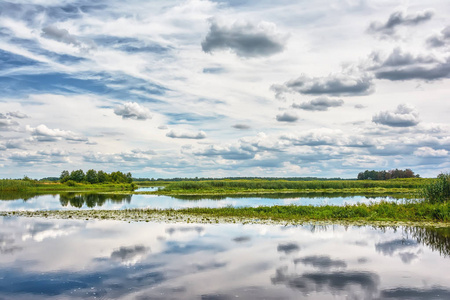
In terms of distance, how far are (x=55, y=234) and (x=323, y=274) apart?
50.9ft

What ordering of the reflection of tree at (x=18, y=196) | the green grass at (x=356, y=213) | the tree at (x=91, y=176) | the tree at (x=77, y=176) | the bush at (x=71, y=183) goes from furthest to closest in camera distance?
the tree at (x=91, y=176)
the tree at (x=77, y=176)
the bush at (x=71, y=183)
the reflection of tree at (x=18, y=196)
the green grass at (x=356, y=213)

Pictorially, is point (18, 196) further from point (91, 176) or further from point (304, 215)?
point (304, 215)

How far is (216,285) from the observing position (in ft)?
35.5

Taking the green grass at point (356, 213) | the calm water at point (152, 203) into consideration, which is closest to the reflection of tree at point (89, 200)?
the calm water at point (152, 203)

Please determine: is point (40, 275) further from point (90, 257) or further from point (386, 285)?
point (386, 285)

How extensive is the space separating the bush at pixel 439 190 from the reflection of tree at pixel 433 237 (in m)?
8.87

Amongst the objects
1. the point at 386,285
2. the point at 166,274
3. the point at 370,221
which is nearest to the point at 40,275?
the point at 166,274

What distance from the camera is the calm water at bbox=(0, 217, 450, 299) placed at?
10.2 m

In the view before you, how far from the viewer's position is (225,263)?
1366 cm

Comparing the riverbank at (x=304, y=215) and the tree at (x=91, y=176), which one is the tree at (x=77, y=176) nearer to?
the tree at (x=91, y=176)

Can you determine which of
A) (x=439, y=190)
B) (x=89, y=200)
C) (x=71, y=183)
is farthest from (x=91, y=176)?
(x=439, y=190)

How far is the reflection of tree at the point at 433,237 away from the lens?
16325mm

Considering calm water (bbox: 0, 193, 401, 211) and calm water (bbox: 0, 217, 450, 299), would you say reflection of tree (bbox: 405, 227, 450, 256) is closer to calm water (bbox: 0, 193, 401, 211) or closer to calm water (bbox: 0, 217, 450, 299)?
calm water (bbox: 0, 217, 450, 299)

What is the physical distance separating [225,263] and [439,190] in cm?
2375
